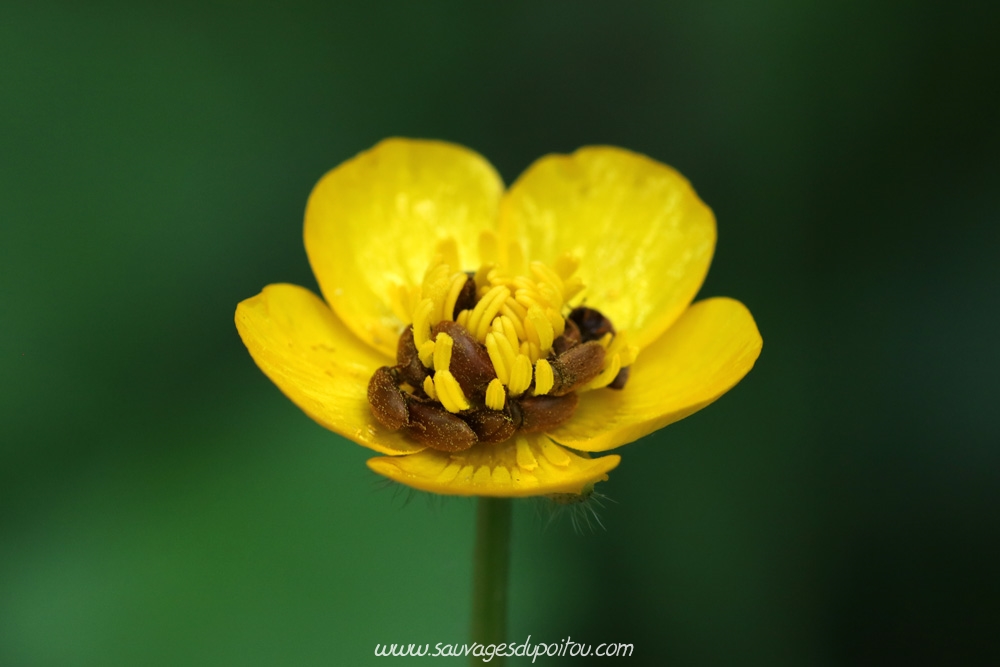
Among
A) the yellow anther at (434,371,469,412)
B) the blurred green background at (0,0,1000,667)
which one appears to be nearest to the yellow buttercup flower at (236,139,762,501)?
the yellow anther at (434,371,469,412)

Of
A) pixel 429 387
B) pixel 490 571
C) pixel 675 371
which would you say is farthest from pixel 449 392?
pixel 675 371

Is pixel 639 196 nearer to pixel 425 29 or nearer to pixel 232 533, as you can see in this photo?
pixel 232 533

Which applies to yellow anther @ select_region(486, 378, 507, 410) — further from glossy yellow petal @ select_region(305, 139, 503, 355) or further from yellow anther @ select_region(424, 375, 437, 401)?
glossy yellow petal @ select_region(305, 139, 503, 355)

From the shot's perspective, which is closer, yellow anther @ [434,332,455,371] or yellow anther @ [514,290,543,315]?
yellow anther @ [434,332,455,371]

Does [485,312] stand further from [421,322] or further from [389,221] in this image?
[389,221]

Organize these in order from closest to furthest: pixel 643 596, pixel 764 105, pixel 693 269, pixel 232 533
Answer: pixel 693 269
pixel 232 533
pixel 643 596
pixel 764 105

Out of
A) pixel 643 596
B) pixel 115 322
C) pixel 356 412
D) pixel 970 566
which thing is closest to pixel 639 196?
pixel 356 412
